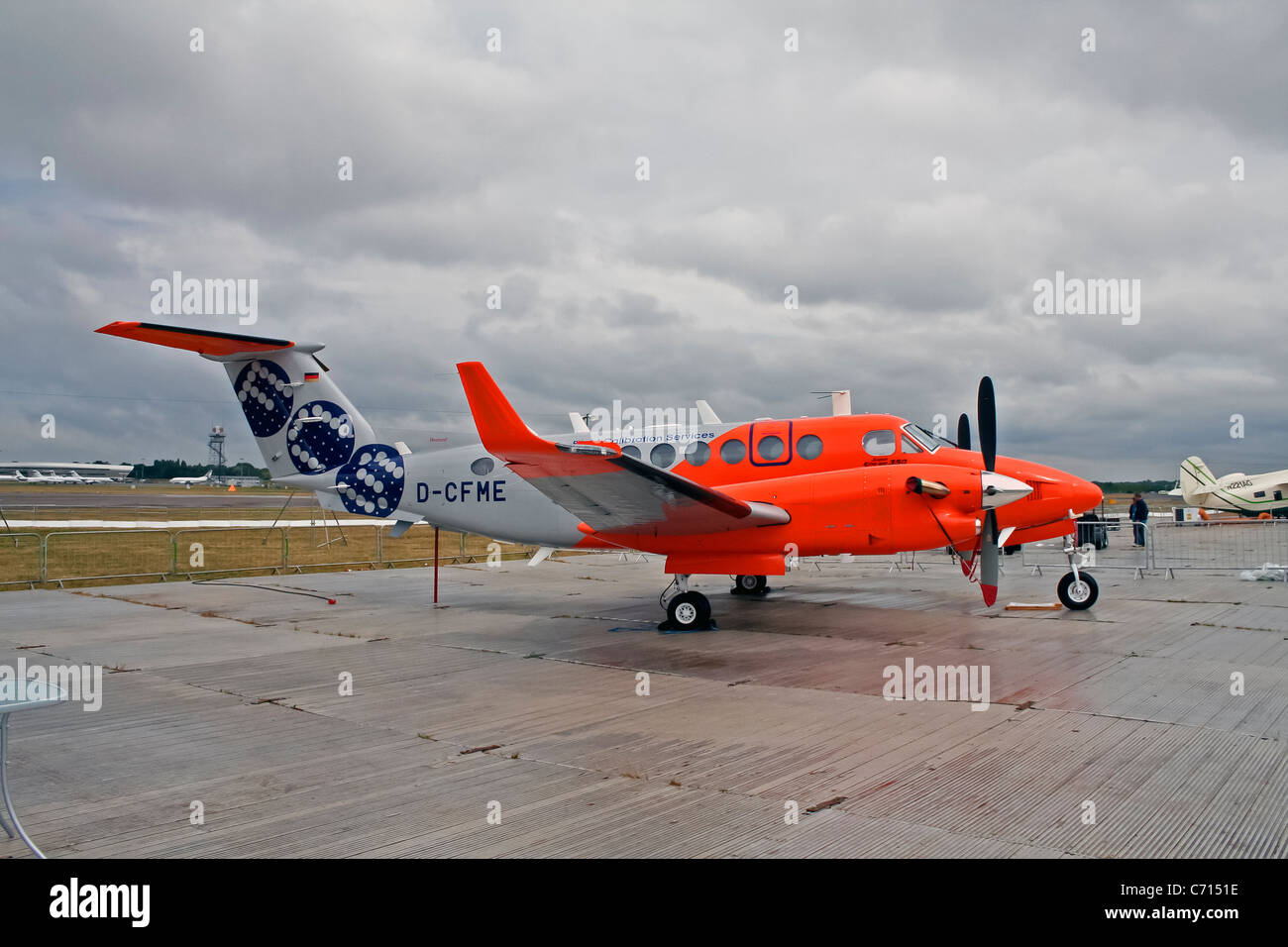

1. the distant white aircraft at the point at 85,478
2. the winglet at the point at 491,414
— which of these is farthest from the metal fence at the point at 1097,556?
the distant white aircraft at the point at 85,478

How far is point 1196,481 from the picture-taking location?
47.0m

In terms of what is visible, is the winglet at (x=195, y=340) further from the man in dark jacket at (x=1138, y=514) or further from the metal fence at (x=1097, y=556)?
the man in dark jacket at (x=1138, y=514)

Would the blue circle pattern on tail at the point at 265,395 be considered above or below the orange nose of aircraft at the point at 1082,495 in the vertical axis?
above

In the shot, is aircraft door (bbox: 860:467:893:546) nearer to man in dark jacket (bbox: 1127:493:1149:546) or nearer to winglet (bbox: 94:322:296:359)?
winglet (bbox: 94:322:296:359)

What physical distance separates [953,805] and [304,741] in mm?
4845

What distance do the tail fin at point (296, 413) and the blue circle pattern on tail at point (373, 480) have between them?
0.09m

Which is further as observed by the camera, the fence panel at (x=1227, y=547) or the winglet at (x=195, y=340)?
the fence panel at (x=1227, y=547)

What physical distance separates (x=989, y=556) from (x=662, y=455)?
17.6ft

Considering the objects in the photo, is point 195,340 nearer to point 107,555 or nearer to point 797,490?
point 797,490

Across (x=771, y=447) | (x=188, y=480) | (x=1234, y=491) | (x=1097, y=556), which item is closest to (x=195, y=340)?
(x=771, y=447)

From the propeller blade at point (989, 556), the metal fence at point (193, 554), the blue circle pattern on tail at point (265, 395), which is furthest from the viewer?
the metal fence at point (193, 554)

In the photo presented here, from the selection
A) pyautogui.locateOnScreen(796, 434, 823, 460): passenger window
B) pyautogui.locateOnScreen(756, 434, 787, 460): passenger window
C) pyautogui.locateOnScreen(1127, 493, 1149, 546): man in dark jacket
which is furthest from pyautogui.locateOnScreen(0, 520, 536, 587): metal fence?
pyautogui.locateOnScreen(1127, 493, 1149, 546): man in dark jacket

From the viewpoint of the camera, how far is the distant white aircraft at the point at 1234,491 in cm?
4300
